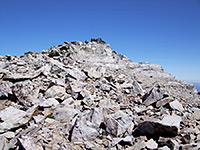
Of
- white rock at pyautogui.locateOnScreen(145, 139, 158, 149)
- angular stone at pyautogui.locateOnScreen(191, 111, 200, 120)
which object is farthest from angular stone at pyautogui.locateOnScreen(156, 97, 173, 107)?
white rock at pyautogui.locateOnScreen(145, 139, 158, 149)

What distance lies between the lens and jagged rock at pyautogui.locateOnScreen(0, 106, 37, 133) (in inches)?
235

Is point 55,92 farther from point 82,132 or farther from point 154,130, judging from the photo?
point 154,130

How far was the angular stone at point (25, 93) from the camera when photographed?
776 centimetres

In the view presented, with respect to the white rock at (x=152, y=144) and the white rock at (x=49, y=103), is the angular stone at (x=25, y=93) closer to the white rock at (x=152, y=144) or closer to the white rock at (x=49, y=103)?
the white rock at (x=49, y=103)

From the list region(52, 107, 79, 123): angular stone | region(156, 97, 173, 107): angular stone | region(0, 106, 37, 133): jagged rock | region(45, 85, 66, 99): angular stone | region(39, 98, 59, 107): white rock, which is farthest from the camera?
region(156, 97, 173, 107): angular stone

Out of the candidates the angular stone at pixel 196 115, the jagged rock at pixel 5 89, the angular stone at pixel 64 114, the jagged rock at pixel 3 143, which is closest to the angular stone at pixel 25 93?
the jagged rock at pixel 5 89

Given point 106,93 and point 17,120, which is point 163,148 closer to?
point 106,93

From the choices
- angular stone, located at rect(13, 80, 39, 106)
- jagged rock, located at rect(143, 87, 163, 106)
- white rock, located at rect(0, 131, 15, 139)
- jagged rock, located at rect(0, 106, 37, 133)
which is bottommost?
white rock, located at rect(0, 131, 15, 139)

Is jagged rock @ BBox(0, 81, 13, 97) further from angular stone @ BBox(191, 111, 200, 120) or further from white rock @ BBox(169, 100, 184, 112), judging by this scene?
angular stone @ BBox(191, 111, 200, 120)

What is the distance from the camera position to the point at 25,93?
790 cm

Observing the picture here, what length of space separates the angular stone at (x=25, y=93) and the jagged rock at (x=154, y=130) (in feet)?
20.7

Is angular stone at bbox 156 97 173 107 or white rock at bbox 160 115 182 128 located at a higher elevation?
A: angular stone at bbox 156 97 173 107

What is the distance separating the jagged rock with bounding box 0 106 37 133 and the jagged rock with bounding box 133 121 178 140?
565 cm

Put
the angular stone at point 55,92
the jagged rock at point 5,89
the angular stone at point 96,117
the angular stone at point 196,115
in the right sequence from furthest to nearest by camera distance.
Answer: the angular stone at point 55,92 → the angular stone at point 196,115 → the jagged rock at point 5,89 → the angular stone at point 96,117
